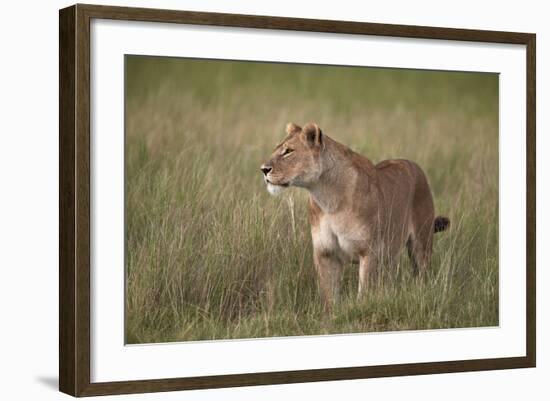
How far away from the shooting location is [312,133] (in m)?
8.70

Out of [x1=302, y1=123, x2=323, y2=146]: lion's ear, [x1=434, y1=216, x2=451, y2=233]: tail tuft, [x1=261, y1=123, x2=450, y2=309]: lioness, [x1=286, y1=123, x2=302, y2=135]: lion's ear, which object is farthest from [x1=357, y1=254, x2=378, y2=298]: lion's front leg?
[x1=286, y1=123, x2=302, y2=135]: lion's ear

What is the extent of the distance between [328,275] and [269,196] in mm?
638

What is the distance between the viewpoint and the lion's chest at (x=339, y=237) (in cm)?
882

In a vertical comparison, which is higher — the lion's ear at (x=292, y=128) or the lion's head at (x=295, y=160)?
the lion's ear at (x=292, y=128)

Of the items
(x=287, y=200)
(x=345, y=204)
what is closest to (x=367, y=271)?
(x=345, y=204)

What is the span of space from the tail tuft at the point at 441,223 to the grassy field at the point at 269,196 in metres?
0.05

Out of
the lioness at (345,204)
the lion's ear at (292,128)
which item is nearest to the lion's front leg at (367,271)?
the lioness at (345,204)

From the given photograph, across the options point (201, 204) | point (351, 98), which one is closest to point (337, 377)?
point (201, 204)

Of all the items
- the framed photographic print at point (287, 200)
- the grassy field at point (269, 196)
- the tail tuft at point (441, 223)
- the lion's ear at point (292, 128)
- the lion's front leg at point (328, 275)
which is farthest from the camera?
the tail tuft at point (441, 223)

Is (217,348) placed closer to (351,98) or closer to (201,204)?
(201,204)

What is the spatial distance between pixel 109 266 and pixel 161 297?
520 mm

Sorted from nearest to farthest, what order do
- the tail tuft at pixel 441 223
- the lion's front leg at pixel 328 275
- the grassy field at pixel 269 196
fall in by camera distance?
the grassy field at pixel 269 196 < the lion's front leg at pixel 328 275 < the tail tuft at pixel 441 223

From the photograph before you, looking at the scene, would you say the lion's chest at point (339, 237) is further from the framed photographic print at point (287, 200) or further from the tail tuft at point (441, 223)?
the tail tuft at point (441, 223)

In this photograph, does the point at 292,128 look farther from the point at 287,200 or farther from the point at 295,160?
the point at 287,200
